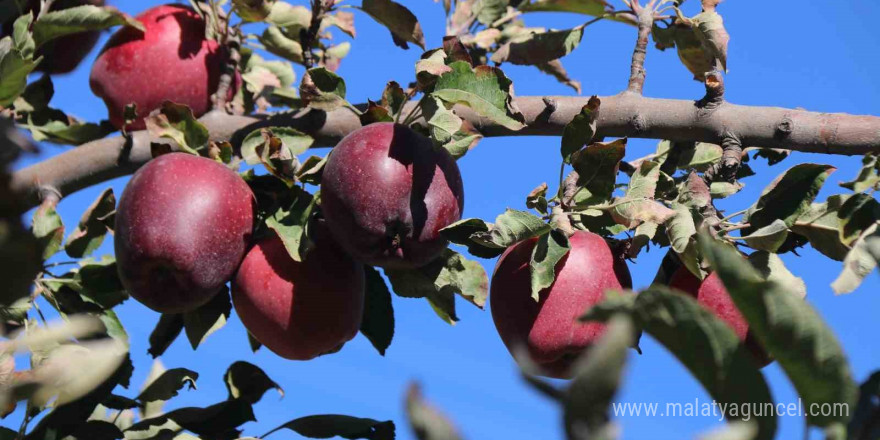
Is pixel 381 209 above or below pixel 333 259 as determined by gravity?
above

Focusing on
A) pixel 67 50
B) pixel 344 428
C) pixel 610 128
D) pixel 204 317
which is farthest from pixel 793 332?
pixel 67 50

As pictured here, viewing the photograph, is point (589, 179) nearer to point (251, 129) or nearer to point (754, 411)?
point (251, 129)

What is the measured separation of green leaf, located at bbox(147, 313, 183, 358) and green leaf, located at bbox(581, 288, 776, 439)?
4.67 ft

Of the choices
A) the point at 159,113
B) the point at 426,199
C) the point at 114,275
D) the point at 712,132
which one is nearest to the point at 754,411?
the point at 426,199

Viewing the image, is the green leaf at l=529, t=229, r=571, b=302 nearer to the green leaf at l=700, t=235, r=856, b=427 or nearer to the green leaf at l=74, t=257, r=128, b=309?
the green leaf at l=700, t=235, r=856, b=427

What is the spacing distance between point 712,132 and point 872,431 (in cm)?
89

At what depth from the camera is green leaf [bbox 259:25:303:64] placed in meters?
2.32

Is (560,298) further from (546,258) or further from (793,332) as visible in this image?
(793,332)

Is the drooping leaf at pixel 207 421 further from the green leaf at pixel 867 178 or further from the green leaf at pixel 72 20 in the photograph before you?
the green leaf at pixel 867 178

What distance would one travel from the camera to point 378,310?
188cm

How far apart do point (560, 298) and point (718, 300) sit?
0.82 feet

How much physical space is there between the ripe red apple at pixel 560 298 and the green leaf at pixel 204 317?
0.55 meters

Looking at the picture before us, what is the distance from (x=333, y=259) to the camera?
5.66 feet

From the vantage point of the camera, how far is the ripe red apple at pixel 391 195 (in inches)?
58.3
